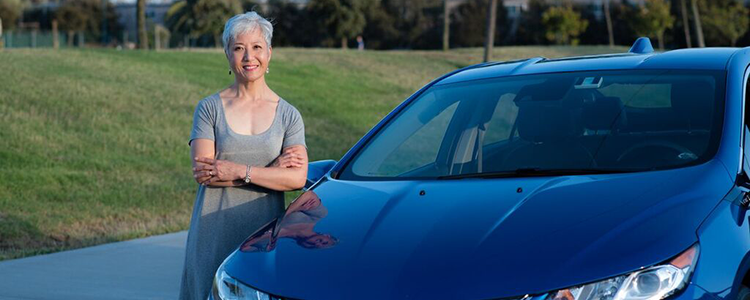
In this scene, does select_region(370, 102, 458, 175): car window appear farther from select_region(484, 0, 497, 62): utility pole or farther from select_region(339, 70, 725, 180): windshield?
select_region(484, 0, 497, 62): utility pole

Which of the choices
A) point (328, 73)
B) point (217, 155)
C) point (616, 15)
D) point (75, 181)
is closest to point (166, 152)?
point (75, 181)

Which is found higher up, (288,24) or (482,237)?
(482,237)

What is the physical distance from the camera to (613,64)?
4.79 meters

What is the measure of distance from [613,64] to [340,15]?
54561mm

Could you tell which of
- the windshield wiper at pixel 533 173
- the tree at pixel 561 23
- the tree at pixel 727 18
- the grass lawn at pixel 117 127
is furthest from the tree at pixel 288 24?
the windshield wiper at pixel 533 173

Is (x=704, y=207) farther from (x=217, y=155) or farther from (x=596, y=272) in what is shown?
(x=217, y=155)

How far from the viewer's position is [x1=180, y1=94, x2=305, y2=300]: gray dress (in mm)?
4430

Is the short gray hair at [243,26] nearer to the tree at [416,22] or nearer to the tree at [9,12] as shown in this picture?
the tree at [416,22]

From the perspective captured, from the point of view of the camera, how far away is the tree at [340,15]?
58625 mm

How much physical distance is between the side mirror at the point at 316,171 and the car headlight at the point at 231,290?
0.96 meters

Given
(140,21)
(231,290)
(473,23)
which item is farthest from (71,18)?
(231,290)

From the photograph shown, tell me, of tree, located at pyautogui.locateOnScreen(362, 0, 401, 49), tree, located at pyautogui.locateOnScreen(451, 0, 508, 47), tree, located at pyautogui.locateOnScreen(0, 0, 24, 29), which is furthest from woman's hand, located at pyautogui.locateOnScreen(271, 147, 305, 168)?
tree, located at pyautogui.locateOnScreen(0, 0, 24, 29)

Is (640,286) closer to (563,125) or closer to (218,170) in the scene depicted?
(563,125)

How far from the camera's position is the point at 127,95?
19984 mm
